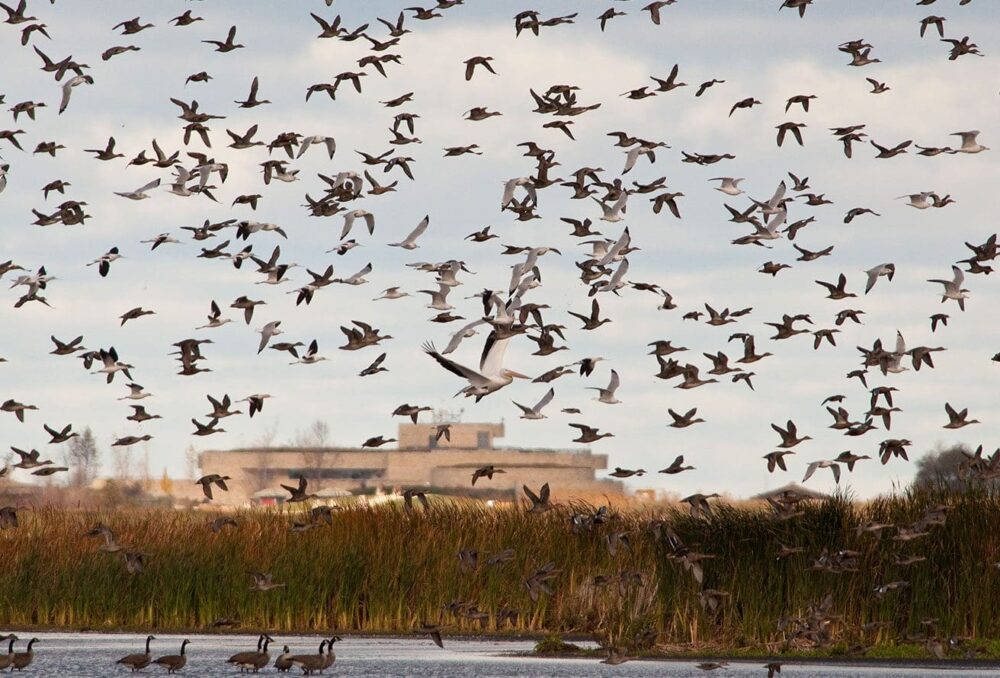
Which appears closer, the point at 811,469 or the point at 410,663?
the point at 410,663

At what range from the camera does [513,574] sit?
35531 mm

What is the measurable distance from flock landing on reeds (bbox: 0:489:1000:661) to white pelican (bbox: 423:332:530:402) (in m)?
2.81

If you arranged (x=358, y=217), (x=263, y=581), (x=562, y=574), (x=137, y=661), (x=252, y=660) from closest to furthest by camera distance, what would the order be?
(x=137, y=661), (x=252, y=660), (x=263, y=581), (x=562, y=574), (x=358, y=217)

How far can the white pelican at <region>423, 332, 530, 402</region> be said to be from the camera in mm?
37009

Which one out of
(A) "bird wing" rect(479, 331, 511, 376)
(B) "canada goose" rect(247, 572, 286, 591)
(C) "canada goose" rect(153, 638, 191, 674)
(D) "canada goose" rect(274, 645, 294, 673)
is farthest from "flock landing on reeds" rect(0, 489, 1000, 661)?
(C) "canada goose" rect(153, 638, 191, 674)

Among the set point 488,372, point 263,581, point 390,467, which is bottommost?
point 263,581

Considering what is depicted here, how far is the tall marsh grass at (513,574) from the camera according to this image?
32500mm

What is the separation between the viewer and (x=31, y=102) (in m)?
40.8

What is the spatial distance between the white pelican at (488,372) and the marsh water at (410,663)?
20.0 feet

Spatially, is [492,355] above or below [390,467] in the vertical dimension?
below

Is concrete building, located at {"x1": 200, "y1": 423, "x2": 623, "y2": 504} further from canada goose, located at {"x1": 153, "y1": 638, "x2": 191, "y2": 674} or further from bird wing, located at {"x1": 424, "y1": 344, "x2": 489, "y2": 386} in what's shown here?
canada goose, located at {"x1": 153, "y1": 638, "x2": 191, "y2": 674}

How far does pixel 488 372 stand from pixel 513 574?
16.9 feet

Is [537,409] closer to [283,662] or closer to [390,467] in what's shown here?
[283,662]

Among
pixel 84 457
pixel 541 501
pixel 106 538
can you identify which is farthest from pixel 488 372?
pixel 84 457
